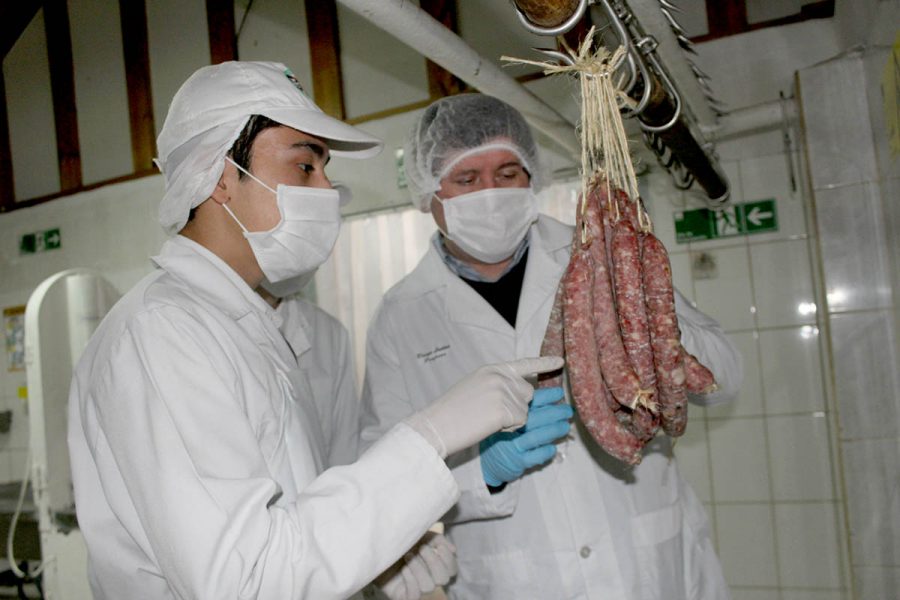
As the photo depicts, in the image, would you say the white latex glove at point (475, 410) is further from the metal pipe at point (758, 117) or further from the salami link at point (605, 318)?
the metal pipe at point (758, 117)

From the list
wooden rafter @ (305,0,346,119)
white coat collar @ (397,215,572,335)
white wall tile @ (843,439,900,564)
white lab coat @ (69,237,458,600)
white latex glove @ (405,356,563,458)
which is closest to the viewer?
white lab coat @ (69,237,458,600)

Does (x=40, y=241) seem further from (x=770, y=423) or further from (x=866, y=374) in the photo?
(x=866, y=374)

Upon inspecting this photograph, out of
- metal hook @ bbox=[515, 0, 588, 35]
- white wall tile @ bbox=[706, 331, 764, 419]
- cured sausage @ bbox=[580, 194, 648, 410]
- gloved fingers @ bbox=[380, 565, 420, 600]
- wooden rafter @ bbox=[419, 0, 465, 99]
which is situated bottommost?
gloved fingers @ bbox=[380, 565, 420, 600]

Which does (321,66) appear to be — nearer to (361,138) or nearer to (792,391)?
(361,138)

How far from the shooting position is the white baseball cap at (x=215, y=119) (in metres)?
1.46

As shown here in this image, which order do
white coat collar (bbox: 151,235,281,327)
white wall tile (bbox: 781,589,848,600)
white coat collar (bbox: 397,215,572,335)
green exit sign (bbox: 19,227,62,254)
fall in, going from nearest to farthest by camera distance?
white coat collar (bbox: 151,235,281,327), white coat collar (bbox: 397,215,572,335), white wall tile (bbox: 781,589,848,600), green exit sign (bbox: 19,227,62,254)

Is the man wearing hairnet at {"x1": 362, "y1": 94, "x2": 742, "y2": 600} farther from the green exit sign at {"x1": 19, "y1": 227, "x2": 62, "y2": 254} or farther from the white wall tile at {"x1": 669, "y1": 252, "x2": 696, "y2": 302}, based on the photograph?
the green exit sign at {"x1": 19, "y1": 227, "x2": 62, "y2": 254}

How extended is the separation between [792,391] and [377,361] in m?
1.85

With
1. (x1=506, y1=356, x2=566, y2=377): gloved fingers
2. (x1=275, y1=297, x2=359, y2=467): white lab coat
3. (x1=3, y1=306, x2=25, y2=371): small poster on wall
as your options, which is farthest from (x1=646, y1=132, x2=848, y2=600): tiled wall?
(x1=3, y1=306, x2=25, y2=371): small poster on wall

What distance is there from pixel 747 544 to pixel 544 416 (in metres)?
1.88

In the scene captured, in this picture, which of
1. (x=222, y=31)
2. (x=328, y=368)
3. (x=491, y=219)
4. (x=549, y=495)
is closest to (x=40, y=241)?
(x=222, y=31)

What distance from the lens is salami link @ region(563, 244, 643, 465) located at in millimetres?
1371

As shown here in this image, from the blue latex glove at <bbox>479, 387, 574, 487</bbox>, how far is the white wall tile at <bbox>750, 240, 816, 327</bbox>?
1699 millimetres

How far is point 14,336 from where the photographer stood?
4918 mm
